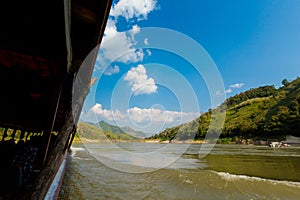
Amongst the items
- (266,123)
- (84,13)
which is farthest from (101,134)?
(84,13)

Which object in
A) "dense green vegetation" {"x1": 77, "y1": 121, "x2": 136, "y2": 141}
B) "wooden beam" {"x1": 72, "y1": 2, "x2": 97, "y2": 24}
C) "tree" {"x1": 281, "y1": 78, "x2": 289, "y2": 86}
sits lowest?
"wooden beam" {"x1": 72, "y1": 2, "x2": 97, "y2": 24}

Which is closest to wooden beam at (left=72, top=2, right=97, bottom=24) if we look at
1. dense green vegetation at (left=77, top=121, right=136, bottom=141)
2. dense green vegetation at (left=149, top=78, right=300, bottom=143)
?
dense green vegetation at (left=149, top=78, right=300, bottom=143)

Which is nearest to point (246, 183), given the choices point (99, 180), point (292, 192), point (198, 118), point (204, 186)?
point (292, 192)

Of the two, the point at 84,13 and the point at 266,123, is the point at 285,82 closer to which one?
the point at 266,123

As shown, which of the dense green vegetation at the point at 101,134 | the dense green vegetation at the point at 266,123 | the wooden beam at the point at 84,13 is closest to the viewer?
the wooden beam at the point at 84,13

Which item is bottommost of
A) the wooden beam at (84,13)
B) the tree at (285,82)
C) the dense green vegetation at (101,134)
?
the wooden beam at (84,13)

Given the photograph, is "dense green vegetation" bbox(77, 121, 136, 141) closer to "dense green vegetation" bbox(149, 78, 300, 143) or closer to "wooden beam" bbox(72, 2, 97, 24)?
"dense green vegetation" bbox(149, 78, 300, 143)

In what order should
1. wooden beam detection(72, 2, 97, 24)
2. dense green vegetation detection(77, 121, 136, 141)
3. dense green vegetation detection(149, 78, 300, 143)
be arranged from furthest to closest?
dense green vegetation detection(77, 121, 136, 141), dense green vegetation detection(149, 78, 300, 143), wooden beam detection(72, 2, 97, 24)

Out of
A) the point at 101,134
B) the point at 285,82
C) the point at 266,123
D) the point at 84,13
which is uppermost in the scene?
the point at 285,82

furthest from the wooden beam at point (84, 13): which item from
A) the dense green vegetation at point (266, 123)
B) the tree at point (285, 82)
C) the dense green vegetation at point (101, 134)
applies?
the tree at point (285, 82)

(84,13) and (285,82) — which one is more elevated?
(285,82)

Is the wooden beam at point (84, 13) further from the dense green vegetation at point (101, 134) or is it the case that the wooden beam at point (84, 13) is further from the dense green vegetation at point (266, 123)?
the dense green vegetation at point (101, 134)

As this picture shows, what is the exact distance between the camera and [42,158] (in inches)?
73.7

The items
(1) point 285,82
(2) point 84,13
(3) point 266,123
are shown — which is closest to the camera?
(2) point 84,13
